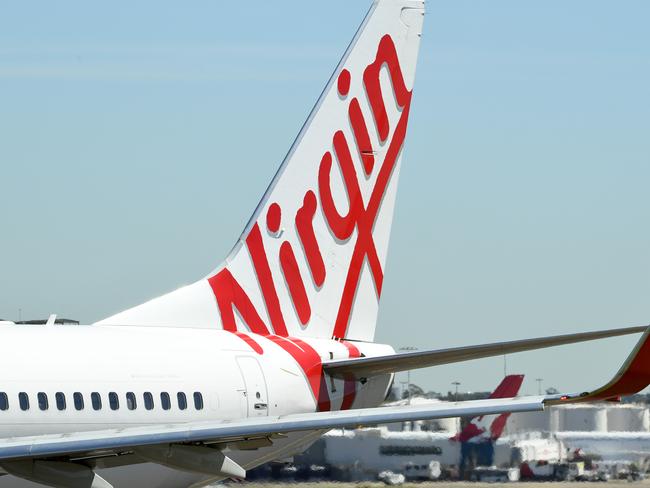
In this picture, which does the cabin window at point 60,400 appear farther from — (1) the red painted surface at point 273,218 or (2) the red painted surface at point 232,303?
(1) the red painted surface at point 273,218

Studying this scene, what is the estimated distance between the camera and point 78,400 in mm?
16312

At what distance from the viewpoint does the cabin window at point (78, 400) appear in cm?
1628

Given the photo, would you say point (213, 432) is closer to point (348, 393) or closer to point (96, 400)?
point (96, 400)

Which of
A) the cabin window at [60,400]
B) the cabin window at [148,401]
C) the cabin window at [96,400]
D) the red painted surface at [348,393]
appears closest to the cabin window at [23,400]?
the cabin window at [60,400]

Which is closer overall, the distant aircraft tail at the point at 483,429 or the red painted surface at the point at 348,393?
the red painted surface at the point at 348,393

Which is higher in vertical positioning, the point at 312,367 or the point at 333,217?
the point at 333,217

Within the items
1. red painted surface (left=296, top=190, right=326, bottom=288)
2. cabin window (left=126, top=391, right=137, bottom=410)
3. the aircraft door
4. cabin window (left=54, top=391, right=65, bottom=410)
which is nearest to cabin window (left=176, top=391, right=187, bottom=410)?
cabin window (left=126, top=391, right=137, bottom=410)

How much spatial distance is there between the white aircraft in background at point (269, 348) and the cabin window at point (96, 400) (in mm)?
18

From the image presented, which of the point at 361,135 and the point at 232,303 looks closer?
the point at 232,303

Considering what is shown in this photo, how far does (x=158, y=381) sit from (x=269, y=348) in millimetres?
2148

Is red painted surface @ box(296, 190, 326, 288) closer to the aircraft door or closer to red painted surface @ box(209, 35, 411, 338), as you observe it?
red painted surface @ box(209, 35, 411, 338)

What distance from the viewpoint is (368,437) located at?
104 feet

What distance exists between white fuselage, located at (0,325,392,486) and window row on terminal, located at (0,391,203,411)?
1cm

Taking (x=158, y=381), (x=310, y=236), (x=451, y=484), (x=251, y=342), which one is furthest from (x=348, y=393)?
(x=451, y=484)
